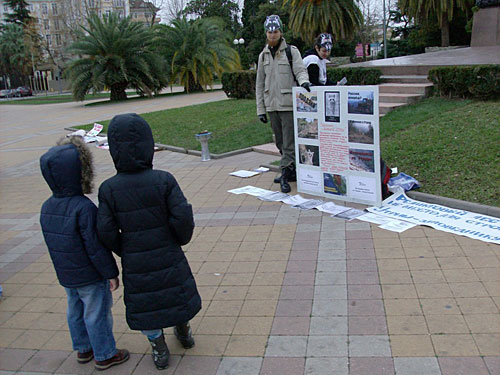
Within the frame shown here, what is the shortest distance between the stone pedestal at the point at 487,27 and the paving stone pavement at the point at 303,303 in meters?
16.5

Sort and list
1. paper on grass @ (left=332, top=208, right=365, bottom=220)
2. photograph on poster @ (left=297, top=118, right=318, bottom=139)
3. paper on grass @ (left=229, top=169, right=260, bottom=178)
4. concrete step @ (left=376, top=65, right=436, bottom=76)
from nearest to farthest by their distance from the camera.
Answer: paper on grass @ (left=332, top=208, right=365, bottom=220) < photograph on poster @ (left=297, top=118, right=318, bottom=139) < paper on grass @ (left=229, top=169, right=260, bottom=178) < concrete step @ (left=376, top=65, right=436, bottom=76)

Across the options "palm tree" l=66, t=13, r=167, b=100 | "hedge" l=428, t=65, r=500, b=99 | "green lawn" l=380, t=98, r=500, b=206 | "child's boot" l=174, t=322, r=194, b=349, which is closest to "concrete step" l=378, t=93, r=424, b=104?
"hedge" l=428, t=65, r=500, b=99

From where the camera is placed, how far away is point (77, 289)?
3205mm

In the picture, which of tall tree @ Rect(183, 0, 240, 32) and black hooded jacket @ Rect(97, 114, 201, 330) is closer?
black hooded jacket @ Rect(97, 114, 201, 330)

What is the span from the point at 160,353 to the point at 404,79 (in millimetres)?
10680

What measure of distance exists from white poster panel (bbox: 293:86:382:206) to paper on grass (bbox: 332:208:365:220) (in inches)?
8.9

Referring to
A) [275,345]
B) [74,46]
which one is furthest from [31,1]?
[275,345]

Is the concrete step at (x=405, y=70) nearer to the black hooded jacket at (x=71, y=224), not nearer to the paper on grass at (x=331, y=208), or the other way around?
the paper on grass at (x=331, y=208)

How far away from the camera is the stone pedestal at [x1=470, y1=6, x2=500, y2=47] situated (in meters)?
18.8

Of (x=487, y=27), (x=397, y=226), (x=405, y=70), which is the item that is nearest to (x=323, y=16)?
(x=487, y=27)

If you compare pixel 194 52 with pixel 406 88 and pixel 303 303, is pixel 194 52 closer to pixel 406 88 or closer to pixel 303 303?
pixel 406 88

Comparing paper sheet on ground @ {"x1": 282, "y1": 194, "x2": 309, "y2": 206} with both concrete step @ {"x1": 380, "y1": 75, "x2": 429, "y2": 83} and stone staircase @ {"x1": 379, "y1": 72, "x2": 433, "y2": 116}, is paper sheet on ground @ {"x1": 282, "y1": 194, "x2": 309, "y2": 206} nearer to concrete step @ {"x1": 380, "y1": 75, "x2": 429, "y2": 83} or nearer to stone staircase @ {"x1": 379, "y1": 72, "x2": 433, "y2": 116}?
stone staircase @ {"x1": 379, "y1": 72, "x2": 433, "y2": 116}

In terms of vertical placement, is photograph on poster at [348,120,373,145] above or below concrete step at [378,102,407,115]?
above

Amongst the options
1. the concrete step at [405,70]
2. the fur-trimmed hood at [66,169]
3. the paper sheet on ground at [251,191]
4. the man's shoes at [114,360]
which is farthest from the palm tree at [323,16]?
the man's shoes at [114,360]
